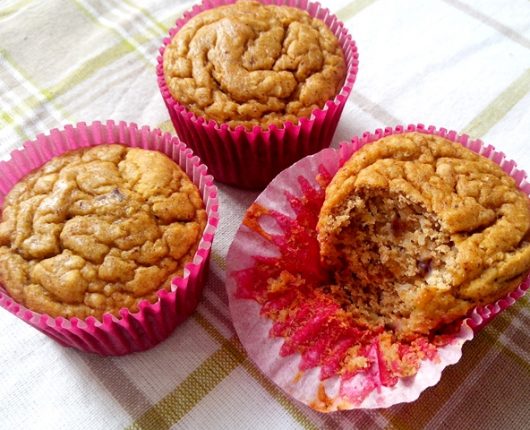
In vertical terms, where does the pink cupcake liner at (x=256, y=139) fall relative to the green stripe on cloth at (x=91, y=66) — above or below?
above

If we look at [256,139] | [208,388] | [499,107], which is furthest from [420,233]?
[499,107]

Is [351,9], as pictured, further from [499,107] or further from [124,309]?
[124,309]

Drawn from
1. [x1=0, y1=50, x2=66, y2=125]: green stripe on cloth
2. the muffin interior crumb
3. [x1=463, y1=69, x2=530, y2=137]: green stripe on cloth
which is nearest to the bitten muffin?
the muffin interior crumb

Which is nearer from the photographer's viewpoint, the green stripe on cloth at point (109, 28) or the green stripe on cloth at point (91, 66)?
the green stripe on cloth at point (91, 66)

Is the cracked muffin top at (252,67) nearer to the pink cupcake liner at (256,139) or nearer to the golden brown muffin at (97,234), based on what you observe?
the pink cupcake liner at (256,139)

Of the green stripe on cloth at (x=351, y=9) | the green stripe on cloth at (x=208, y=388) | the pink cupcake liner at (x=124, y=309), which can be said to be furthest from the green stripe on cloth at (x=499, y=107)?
the green stripe on cloth at (x=208, y=388)

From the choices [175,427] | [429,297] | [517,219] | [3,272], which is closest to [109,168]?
[3,272]

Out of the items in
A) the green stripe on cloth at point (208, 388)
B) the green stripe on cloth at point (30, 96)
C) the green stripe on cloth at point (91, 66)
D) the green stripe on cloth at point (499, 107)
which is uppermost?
the green stripe on cloth at point (499, 107)
